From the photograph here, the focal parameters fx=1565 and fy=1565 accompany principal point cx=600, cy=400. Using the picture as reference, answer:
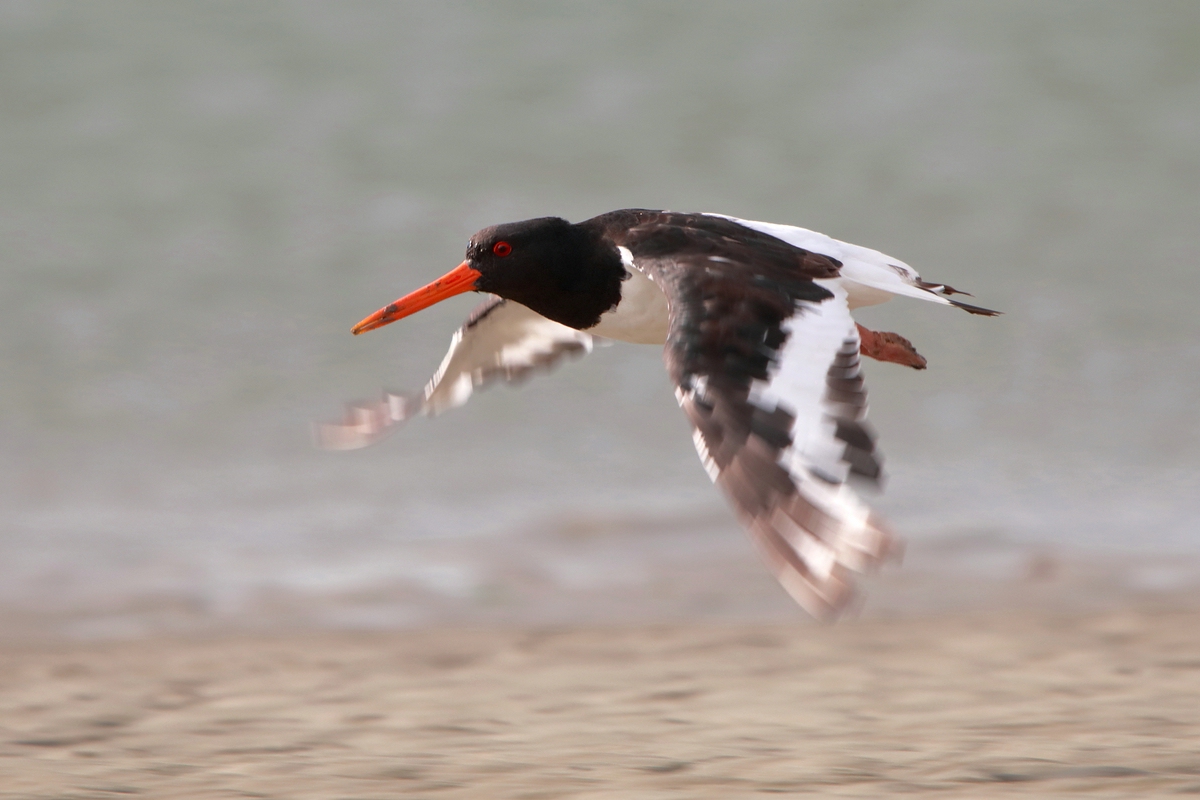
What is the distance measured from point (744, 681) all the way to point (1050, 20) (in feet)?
36.4

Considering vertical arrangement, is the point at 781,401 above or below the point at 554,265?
below

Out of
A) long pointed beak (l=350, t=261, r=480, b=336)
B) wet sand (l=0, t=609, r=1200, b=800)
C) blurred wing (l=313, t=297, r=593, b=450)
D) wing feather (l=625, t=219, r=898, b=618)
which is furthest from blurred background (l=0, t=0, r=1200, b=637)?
wing feather (l=625, t=219, r=898, b=618)

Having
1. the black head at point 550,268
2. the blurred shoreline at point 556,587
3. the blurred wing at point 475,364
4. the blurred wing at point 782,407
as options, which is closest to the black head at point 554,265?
the black head at point 550,268

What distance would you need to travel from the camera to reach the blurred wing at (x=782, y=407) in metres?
3.42

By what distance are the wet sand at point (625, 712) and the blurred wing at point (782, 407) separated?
4.55 feet

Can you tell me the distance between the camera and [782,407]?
13.2 feet

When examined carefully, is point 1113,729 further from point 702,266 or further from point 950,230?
point 950,230

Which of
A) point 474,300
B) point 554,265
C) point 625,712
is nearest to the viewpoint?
point 554,265

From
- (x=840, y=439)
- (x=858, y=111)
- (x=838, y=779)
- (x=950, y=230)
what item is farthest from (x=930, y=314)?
(x=840, y=439)

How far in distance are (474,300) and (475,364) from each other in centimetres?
552

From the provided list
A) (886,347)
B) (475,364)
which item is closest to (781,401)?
(886,347)

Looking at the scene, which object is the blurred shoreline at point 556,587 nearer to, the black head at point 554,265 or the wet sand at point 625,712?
the wet sand at point 625,712

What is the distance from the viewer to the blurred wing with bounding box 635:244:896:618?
11.2 ft

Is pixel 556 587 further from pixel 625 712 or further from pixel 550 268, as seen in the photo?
pixel 550 268
